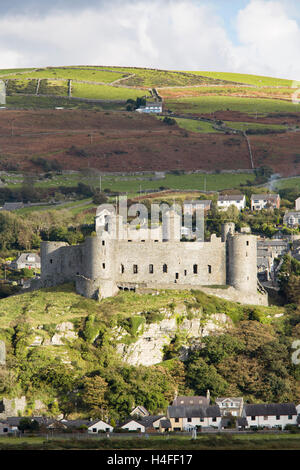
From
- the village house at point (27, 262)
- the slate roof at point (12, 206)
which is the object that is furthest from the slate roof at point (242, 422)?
the slate roof at point (12, 206)

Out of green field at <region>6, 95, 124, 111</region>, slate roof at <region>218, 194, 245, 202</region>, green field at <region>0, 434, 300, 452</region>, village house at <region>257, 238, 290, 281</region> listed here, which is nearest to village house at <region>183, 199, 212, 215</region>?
slate roof at <region>218, 194, 245, 202</region>

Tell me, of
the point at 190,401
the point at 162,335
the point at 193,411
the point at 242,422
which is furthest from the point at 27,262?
the point at 242,422

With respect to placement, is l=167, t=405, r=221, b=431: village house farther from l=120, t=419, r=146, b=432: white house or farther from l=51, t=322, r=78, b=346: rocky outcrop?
l=51, t=322, r=78, b=346: rocky outcrop

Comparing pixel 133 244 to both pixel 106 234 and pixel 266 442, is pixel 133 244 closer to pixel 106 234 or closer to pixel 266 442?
pixel 106 234
